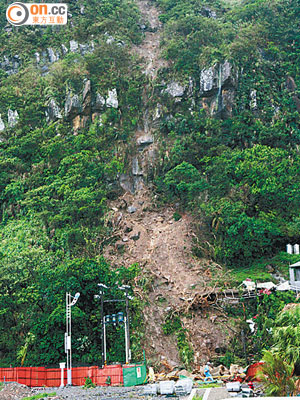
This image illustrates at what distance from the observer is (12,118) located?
165 feet

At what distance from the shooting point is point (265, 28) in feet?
174

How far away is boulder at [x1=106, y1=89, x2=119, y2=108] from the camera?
48938 millimetres

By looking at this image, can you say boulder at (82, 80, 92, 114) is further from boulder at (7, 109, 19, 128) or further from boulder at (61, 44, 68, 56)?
boulder at (61, 44, 68, 56)

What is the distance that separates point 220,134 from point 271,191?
1041 centimetres

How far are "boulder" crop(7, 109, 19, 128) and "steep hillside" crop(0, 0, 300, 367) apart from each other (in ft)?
0.47

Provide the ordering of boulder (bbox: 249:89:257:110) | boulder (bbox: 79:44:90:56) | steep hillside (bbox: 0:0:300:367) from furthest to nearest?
boulder (bbox: 79:44:90:56) → boulder (bbox: 249:89:257:110) → steep hillside (bbox: 0:0:300:367)

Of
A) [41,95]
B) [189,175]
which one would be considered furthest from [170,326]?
[41,95]

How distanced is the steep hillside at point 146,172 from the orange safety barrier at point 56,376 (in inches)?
167

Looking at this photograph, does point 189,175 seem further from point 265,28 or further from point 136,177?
point 265,28

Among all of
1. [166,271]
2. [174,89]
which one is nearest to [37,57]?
[174,89]

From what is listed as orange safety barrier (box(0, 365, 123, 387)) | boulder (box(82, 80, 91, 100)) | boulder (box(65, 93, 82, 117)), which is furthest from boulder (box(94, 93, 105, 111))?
orange safety barrier (box(0, 365, 123, 387))

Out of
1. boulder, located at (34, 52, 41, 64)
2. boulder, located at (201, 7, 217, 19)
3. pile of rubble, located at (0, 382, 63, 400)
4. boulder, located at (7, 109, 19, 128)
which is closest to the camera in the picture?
pile of rubble, located at (0, 382, 63, 400)

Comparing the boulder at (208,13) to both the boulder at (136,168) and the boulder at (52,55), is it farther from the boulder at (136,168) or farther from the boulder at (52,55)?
the boulder at (136,168)

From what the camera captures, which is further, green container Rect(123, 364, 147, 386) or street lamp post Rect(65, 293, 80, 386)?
street lamp post Rect(65, 293, 80, 386)
